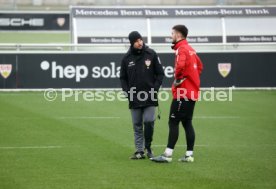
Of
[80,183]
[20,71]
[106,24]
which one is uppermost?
[106,24]

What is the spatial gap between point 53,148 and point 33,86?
373 inches

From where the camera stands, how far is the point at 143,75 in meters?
11.3

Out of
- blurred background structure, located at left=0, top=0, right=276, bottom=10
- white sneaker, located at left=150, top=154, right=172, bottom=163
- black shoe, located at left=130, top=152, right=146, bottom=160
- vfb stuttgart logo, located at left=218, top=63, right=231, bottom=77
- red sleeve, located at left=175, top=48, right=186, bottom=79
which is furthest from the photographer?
blurred background structure, located at left=0, top=0, right=276, bottom=10

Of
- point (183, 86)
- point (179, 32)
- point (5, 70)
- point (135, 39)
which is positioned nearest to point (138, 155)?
point (183, 86)

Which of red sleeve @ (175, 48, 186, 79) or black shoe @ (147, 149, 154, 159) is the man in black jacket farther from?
red sleeve @ (175, 48, 186, 79)

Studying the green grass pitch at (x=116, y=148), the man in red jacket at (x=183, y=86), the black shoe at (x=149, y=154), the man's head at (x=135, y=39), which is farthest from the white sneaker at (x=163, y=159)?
the man's head at (x=135, y=39)

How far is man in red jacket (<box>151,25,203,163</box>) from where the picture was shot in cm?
1078

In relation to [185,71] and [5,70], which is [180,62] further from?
[5,70]

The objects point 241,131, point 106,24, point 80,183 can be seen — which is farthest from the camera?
point 106,24

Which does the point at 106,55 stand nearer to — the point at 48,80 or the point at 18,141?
the point at 48,80

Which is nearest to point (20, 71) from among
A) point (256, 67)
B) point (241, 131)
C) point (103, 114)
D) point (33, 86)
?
point (33, 86)

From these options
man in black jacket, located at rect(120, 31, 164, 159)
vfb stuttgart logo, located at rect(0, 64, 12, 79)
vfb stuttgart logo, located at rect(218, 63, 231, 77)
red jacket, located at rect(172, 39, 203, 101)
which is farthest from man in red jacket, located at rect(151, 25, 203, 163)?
vfb stuttgart logo, located at rect(218, 63, 231, 77)

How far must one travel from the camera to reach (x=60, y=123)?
51.1ft

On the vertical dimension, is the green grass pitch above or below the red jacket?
below
